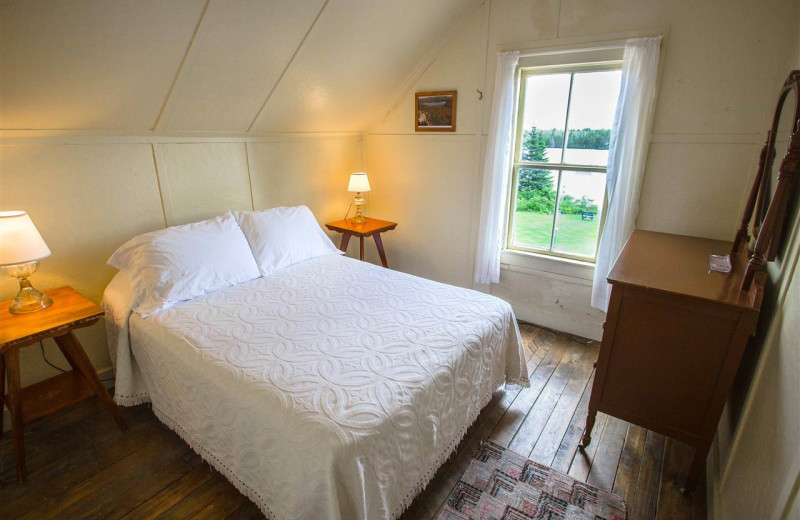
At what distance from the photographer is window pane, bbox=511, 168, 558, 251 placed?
2.91 metres

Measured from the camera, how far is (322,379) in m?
1.42

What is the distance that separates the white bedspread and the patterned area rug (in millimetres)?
172

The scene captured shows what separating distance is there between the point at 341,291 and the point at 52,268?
1517 mm

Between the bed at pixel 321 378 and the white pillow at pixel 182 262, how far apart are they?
0.06 meters

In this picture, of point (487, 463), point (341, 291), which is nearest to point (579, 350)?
point (487, 463)

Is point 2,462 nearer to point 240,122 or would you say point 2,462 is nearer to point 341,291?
point 341,291

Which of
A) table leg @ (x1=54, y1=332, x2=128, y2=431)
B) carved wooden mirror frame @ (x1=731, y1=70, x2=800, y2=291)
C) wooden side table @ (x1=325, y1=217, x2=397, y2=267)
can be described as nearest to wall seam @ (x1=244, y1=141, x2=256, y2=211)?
wooden side table @ (x1=325, y1=217, x2=397, y2=267)

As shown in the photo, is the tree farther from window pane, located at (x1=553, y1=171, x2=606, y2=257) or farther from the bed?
the bed

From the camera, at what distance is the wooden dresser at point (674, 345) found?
1.46 m

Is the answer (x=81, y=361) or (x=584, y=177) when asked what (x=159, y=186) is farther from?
(x=584, y=177)

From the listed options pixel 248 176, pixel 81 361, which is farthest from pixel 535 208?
pixel 81 361

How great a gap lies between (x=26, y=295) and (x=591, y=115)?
3355mm

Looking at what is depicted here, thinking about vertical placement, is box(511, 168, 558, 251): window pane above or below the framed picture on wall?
below

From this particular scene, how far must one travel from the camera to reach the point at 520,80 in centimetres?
281
